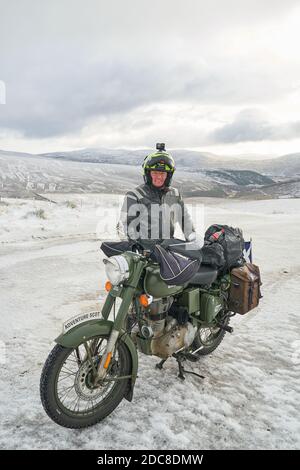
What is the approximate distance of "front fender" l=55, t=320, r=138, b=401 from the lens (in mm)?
3045

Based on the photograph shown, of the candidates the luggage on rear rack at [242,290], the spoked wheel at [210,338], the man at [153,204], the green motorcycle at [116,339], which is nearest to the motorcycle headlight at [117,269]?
the green motorcycle at [116,339]

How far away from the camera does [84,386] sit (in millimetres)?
3297

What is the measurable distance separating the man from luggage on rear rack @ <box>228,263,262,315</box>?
0.78m

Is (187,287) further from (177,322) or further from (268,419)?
(268,419)

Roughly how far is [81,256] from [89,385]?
7317mm

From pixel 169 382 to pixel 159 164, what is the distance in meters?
2.74

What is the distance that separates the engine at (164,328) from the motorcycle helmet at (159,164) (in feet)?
6.08

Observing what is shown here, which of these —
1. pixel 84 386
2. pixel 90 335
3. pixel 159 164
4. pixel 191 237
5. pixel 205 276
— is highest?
pixel 159 164

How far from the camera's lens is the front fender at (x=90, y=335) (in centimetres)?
304

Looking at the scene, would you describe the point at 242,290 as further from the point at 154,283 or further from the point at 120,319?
the point at 120,319

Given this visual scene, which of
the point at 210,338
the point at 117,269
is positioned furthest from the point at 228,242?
the point at 117,269

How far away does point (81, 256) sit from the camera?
10.4m

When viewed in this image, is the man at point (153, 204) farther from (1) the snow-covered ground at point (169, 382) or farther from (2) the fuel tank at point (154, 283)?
(1) the snow-covered ground at point (169, 382)
